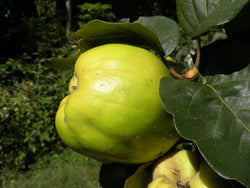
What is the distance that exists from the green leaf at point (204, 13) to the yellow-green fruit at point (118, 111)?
0.46 ft

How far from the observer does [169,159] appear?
26.6 inches

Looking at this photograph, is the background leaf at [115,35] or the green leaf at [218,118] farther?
the background leaf at [115,35]

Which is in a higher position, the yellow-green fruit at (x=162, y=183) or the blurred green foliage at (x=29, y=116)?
the yellow-green fruit at (x=162, y=183)

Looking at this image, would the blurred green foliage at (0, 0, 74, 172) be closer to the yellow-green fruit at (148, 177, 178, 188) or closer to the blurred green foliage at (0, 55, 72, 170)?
the blurred green foliage at (0, 55, 72, 170)

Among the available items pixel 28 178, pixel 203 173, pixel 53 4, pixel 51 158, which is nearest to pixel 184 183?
pixel 203 173

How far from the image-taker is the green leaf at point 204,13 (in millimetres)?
588

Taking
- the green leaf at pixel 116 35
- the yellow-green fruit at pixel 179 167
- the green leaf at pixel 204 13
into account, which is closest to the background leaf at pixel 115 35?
the green leaf at pixel 116 35

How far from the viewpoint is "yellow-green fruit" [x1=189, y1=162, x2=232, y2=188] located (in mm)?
579

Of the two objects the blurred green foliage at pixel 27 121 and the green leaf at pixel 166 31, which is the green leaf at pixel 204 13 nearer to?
the green leaf at pixel 166 31

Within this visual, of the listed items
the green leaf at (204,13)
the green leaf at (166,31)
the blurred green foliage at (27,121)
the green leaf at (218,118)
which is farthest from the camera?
the blurred green foliage at (27,121)

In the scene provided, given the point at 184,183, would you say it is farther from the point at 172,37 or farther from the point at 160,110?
the point at 172,37

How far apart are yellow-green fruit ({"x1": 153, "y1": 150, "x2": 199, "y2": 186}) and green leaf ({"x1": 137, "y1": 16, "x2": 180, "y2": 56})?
305 millimetres

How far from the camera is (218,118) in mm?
536

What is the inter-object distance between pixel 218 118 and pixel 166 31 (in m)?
0.36
